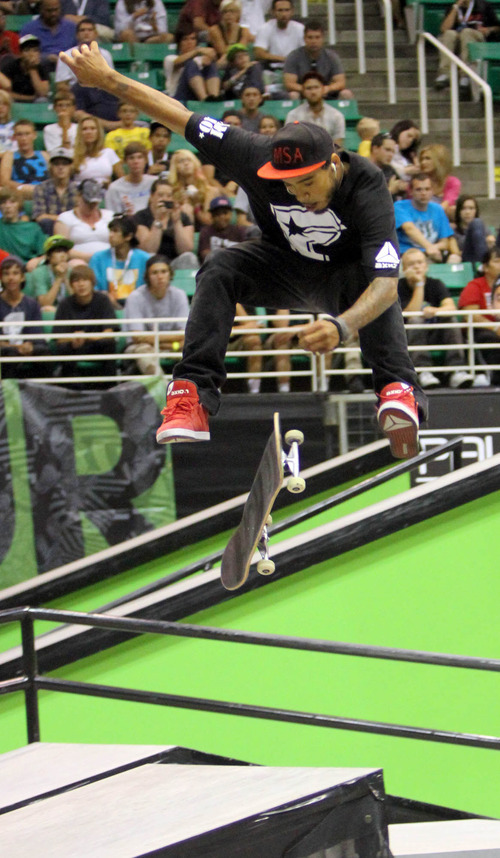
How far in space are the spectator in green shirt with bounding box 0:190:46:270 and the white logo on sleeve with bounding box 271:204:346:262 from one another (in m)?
4.70

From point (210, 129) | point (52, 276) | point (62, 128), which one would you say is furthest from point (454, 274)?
point (210, 129)

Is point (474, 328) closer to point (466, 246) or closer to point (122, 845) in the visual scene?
point (466, 246)

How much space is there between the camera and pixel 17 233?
7914mm

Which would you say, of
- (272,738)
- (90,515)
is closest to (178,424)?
(272,738)

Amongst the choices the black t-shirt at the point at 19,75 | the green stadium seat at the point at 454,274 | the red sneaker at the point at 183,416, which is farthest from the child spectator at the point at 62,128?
the red sneaker at the point at 183,416

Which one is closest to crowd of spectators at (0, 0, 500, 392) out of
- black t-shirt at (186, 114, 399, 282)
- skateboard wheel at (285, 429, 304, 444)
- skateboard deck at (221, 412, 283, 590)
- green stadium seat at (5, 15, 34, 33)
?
green stadium seat at (5, 15, 34, 33)

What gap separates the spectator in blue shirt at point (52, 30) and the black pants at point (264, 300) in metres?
6.74

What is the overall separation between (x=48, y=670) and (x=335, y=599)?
132 centimetres

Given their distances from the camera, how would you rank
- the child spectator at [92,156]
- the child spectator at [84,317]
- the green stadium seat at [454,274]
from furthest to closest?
the child spectator at [92,156] < the green stadium seat at [454,274] < the child spectator at [84,317]

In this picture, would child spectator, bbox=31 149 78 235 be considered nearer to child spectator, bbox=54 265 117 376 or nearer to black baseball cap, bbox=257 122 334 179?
child spectator, bbox=54 265 117 376

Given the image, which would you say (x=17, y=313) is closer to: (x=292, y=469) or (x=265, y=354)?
(x=265, y=354)

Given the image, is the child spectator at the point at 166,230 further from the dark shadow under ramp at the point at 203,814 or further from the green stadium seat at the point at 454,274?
the dark shadow under ramp at the point at 203,814

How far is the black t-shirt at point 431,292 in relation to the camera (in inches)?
285

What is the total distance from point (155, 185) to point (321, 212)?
462cm
